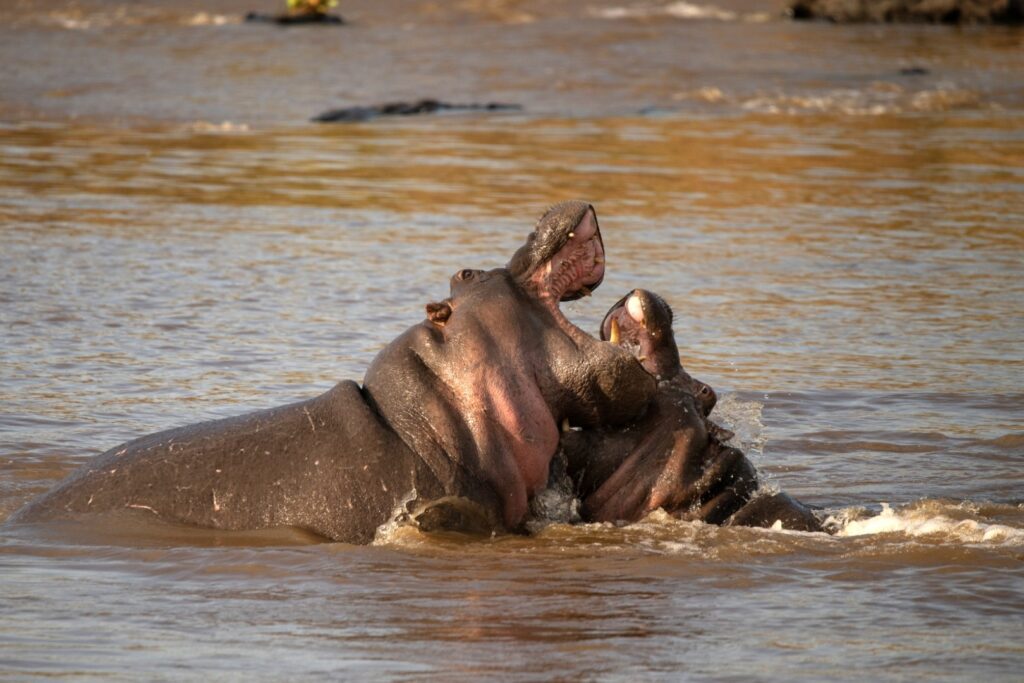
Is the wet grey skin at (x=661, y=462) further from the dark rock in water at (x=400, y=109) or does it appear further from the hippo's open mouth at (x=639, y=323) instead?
the dark rock in water at (x=400, y=109)

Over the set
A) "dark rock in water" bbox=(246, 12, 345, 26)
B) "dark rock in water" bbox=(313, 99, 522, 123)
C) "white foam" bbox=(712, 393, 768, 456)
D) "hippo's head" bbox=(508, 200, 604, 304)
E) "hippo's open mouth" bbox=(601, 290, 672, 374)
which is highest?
"hippo's head" bbox=(508, 200, 604, 304)

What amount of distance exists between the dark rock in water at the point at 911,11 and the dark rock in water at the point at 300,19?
28.0ft

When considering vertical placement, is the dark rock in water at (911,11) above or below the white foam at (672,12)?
above

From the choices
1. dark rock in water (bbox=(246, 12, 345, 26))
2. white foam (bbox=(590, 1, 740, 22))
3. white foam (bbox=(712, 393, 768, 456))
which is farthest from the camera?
white foam (bbox=(590, 1, 740, 22))

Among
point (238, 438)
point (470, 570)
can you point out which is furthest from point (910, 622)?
point (238, 438)

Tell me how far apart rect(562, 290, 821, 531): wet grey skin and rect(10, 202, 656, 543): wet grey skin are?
186 millimetres

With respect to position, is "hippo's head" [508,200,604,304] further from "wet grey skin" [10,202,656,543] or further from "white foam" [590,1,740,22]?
"white foam" [590,1,740,22]

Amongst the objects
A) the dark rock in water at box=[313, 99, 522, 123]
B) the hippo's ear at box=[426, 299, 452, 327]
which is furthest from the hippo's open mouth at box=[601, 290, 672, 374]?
the dark rock in water at box=[313, 99, 522, 123]

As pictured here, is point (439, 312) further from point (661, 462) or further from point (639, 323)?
point (661, 462)

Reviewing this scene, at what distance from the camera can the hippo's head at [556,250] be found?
604 cm

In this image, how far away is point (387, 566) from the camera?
571 centimetres

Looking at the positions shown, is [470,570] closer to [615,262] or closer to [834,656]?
[834,656]

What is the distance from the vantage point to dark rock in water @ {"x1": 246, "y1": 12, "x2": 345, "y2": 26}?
28.4 metres

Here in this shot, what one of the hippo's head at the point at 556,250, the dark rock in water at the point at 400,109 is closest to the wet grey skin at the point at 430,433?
the hippo's head at the point at 556,250
